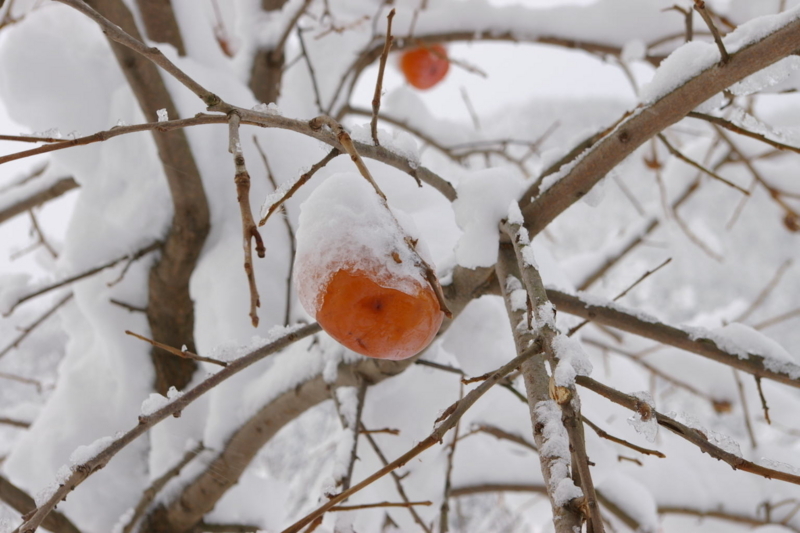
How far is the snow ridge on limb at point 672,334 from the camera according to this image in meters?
0.67

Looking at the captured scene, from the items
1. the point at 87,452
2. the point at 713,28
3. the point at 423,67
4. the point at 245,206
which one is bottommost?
the point at 87,452

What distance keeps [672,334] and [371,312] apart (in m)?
0.41

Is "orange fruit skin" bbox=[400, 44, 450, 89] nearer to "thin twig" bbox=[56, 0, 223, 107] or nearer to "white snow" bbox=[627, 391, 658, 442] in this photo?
"thin twig" bbox=[56, 0, 223, 107]

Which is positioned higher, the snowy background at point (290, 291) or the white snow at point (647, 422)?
the snowy background at point (290, 291)

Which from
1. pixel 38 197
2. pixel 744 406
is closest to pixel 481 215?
pixel 744 406

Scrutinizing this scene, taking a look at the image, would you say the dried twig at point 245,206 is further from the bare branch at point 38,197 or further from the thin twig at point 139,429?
the bare branch at point 38,197

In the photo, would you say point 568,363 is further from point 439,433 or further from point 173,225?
point 173,225

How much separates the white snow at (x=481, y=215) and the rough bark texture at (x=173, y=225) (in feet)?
2.15

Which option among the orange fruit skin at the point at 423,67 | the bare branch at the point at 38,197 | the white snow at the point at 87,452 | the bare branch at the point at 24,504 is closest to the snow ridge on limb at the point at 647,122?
the white snow at the point at 87,452

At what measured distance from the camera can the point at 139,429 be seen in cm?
51

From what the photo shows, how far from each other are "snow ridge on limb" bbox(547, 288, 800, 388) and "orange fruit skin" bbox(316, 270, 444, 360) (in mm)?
246

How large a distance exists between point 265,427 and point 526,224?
0.65 metres

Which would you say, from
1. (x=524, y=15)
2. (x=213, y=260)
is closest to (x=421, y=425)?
(x=213, y=260)

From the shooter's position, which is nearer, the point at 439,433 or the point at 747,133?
the point at 439,433
